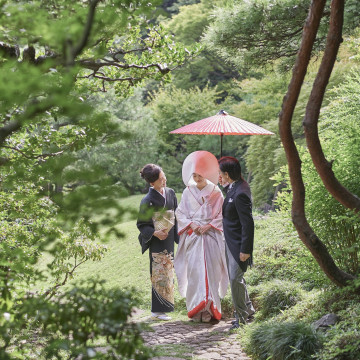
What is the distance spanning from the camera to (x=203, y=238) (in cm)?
577

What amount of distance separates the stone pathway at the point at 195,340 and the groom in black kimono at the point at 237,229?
0.85 ft

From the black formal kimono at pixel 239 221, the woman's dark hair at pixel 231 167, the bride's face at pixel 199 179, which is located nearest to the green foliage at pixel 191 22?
the bride's face at pixel 199 179

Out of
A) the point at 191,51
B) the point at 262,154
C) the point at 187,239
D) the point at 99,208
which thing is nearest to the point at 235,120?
the point at 191,51

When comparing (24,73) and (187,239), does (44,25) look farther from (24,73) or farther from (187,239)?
(187,239)

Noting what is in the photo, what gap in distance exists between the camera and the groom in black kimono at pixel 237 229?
5.16 m

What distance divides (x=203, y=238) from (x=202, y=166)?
0.75m

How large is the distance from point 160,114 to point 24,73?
19432 millimetres

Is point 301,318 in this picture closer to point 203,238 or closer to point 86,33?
point 203,238

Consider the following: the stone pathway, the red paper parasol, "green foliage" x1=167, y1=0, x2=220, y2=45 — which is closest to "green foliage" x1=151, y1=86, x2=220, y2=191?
"green foliage" x1=167, y1=0, x2=220, y2=45

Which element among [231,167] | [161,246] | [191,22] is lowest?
[161,246]

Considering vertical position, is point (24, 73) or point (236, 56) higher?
point (236, 56)

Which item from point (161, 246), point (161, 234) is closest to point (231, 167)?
point (161, 234)

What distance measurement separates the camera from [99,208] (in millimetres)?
2100

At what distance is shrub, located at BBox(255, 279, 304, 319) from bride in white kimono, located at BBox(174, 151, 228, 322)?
55 centimetres
